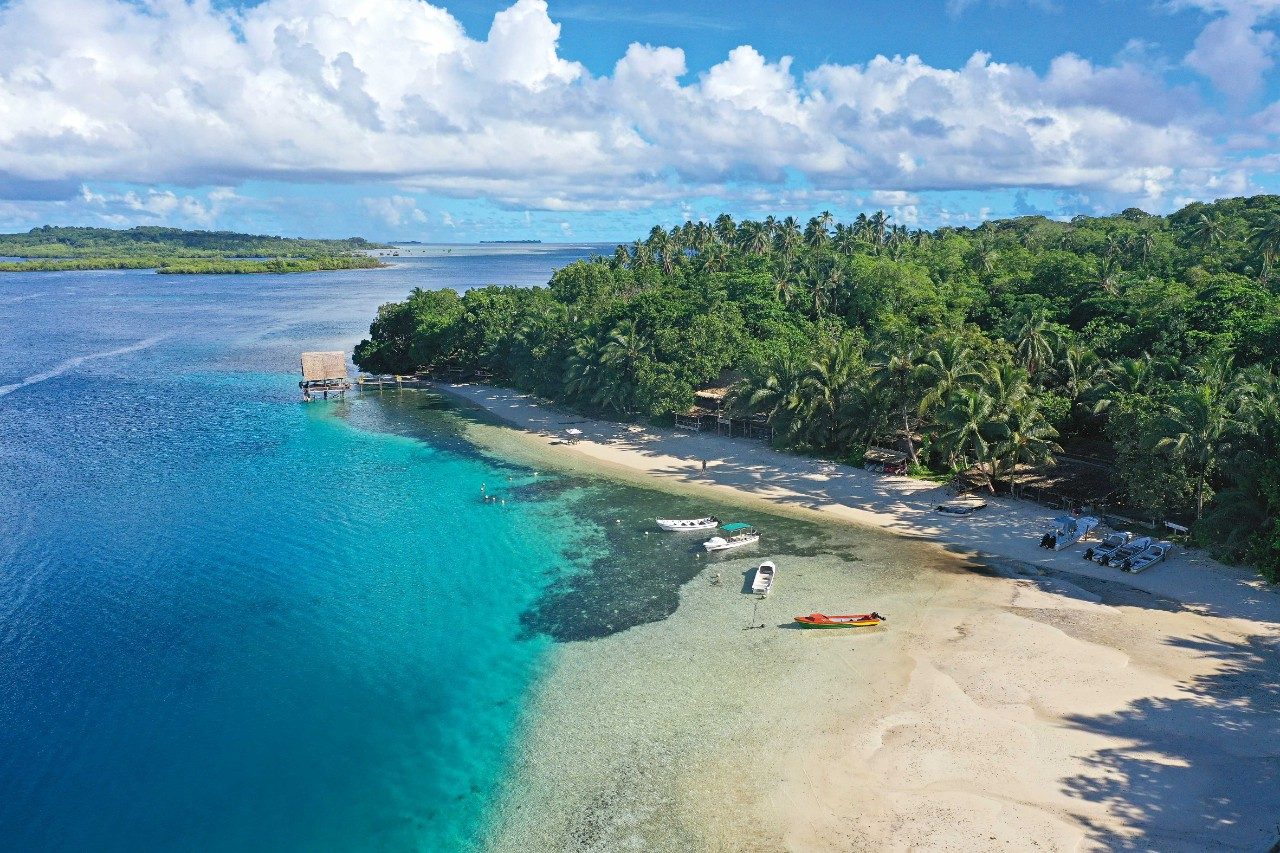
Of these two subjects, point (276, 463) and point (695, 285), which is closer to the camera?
point (276, 463)

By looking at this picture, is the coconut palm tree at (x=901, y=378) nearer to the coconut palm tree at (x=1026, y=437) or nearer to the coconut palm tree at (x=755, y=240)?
the coconut palm tree at (x=1026, y=437)

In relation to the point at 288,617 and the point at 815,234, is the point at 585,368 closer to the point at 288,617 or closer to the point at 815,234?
the point at 288,617

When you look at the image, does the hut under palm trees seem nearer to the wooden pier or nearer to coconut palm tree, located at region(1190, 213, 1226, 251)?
the wooden pier


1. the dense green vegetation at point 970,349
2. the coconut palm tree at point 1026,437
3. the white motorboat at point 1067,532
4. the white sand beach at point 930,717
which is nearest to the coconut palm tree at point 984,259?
the dense green vegetation at point 970,349

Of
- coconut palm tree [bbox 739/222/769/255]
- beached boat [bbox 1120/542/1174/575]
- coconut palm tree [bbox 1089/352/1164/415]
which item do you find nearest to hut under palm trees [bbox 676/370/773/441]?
coconut palm tree [bbox 1089/352/1164/415]

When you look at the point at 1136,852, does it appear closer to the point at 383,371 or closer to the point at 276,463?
the point at 276,463

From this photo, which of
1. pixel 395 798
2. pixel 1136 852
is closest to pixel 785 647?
pixel 1136 852
